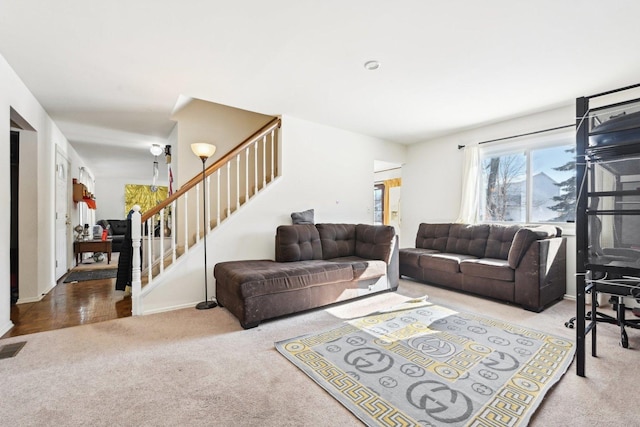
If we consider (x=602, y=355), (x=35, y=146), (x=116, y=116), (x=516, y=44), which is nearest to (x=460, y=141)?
→ (x=516, y=44)

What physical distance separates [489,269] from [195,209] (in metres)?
4.01

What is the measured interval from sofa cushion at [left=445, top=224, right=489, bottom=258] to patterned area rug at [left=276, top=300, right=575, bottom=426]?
1.50 meters

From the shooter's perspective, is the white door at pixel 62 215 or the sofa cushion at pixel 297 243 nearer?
the sofa cushion at pixel 297 243

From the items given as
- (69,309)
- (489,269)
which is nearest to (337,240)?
(489,269)

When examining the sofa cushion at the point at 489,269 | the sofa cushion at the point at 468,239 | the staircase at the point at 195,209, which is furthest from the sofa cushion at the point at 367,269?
the staircase at the point at 195,209

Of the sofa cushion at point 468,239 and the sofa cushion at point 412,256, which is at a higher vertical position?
the sofa cushion at point 468,239

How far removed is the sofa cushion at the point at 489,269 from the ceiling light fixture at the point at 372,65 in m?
2.56

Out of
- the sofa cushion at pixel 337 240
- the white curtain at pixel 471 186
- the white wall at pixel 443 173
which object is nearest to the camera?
the white wall at pixel 443 173

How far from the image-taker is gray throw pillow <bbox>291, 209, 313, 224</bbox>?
395 centimetres

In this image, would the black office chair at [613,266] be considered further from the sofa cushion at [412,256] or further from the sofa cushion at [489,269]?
the sofa cushion at [412,256]

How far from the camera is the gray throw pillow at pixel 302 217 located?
395cm

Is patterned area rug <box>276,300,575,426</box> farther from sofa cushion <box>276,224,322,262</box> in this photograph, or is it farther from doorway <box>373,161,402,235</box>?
doorway <box>373,161,402,235</box>

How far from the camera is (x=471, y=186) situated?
4.47 m

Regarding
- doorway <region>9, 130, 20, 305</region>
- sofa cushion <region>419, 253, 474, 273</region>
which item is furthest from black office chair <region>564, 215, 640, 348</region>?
doorway <region>9, 130, 20, 305</region>
